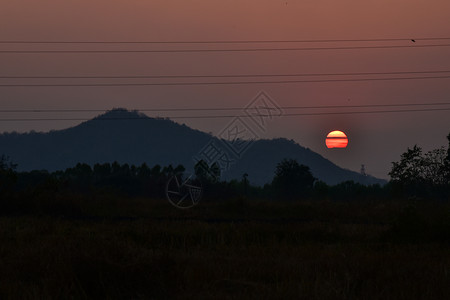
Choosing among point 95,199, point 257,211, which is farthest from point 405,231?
point 95,199

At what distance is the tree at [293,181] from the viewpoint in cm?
10025

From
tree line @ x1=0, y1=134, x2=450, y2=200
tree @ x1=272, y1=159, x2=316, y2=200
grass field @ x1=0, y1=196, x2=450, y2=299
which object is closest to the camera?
grass field @ x1=0, y1=196, x2=450, y2=299

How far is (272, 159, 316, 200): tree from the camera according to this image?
10025cm

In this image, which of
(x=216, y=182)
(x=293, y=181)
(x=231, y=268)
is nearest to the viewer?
(x=231, y=268)

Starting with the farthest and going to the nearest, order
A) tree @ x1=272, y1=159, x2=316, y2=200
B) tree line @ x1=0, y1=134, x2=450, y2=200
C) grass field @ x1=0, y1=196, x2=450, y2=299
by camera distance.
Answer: tree @ x1=272, y1=159, x2=316, y2=200, tree line @ x1=0, y1=134, x2=450, y2=200, grass field @ x1=0, y1=196, x2=450, y2=299

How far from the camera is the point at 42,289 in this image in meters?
10.2

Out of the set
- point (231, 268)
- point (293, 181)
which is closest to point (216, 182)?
point (293, 181)

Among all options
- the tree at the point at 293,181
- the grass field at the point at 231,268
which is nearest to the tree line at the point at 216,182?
the tree at the point at 293,181

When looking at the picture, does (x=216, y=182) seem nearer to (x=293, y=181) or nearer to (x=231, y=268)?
(x=293, y=181)

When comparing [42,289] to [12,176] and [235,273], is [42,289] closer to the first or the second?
[235,273]

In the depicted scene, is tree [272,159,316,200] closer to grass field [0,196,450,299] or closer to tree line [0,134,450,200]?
tree line [0,134,450,200]

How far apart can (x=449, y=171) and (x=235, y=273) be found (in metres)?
56.8

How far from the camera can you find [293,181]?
3967 inches

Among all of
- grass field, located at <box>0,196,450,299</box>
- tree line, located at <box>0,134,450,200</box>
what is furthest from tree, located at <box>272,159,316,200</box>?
grass field, located at <box>0,196,450,299</box>
